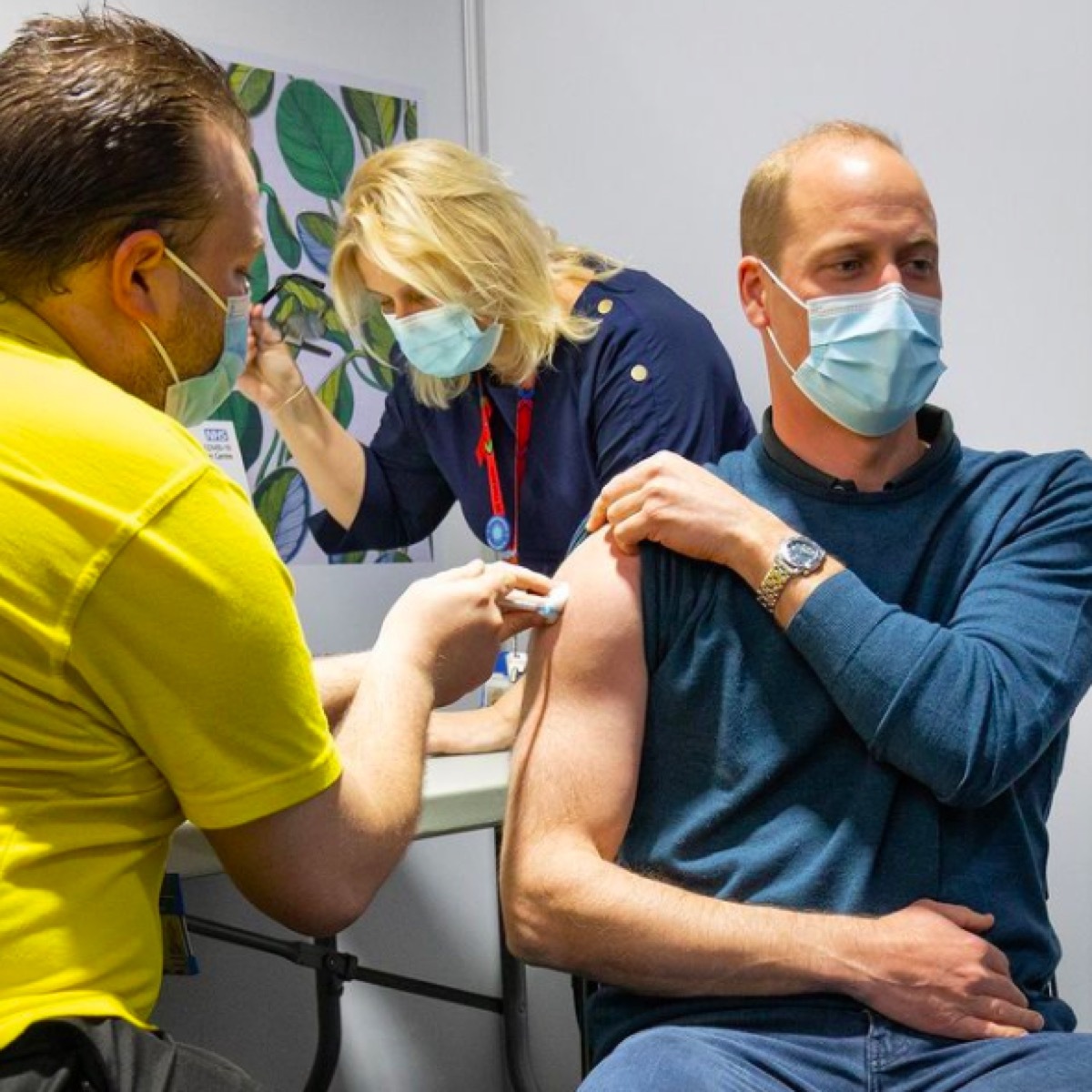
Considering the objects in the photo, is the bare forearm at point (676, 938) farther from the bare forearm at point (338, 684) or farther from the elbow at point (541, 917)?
the bare forearm at point (338, 684)

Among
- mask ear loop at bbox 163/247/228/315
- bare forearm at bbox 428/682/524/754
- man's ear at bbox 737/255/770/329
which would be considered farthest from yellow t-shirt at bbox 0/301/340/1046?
bare forearm at bbox 428/682/524/754

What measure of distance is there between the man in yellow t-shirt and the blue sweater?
0.40 metres

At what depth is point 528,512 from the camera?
2467mm

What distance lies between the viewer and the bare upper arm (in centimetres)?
149

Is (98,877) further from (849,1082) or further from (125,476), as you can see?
(849,1082)

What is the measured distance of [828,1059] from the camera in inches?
53.4

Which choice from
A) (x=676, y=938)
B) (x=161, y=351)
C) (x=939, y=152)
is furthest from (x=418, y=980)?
(x=161, y=351)

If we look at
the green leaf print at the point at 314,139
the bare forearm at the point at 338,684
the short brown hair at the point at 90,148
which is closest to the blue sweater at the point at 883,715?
the bare forearm at the point at 338,684

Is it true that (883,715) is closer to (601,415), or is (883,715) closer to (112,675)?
(112,675)

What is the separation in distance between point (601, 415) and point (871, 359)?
0.78 m

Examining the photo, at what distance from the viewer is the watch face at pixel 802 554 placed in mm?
1465

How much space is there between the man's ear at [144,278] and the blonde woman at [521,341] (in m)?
1.18

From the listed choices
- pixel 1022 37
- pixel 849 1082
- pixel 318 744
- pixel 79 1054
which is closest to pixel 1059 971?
pixel 849 1082

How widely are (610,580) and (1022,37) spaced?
1254mm
